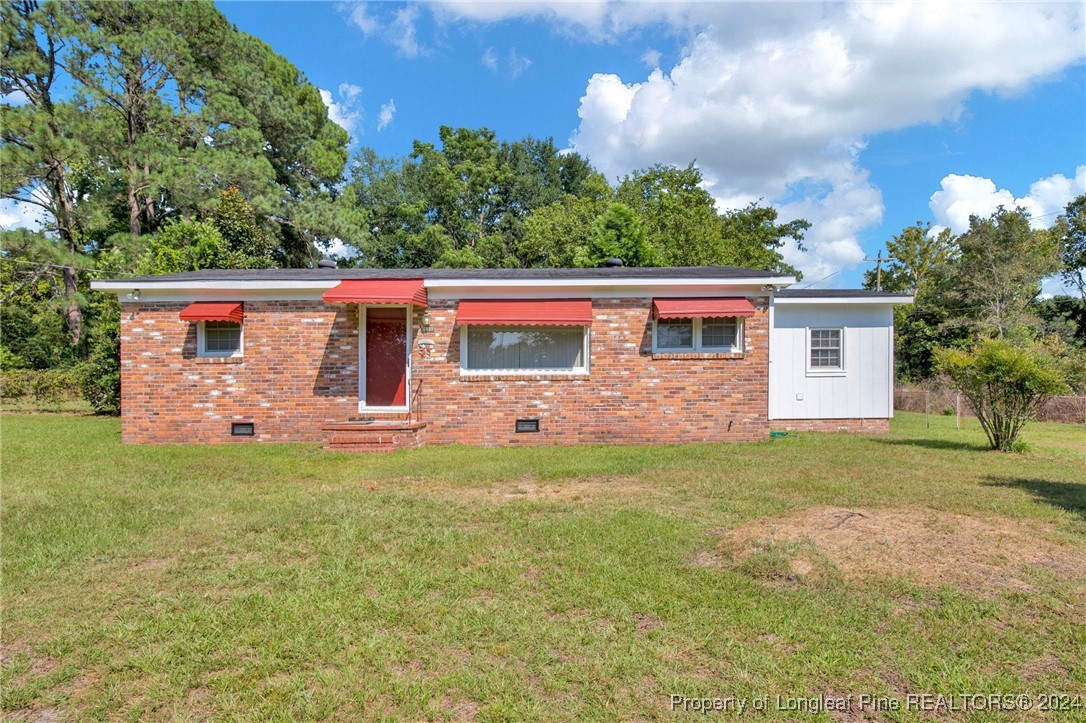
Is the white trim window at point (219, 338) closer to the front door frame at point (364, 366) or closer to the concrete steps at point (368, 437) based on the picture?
the front door frame at point (364, 366)

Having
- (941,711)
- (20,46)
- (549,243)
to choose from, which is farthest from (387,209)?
(941,711)

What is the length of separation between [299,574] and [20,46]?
2810cm

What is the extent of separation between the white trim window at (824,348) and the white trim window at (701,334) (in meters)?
3.37

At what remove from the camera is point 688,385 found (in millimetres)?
11688

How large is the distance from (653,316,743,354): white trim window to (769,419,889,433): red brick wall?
340 cm

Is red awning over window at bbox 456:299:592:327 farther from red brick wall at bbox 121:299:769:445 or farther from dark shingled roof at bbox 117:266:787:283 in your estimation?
dark shingled roof at bbox 117:266:787:283

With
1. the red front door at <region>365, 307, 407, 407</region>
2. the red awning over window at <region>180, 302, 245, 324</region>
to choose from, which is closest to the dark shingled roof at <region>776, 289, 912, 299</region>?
the red front door at <region>365, 307, 407, 407</region>

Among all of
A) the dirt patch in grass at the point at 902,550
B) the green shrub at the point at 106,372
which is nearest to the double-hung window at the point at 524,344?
the dirt patch in grass at the point at 902,550

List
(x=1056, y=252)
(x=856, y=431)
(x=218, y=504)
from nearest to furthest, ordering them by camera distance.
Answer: (x=218, y=504) → (x=856, y=431) → (x=1056, y=252)

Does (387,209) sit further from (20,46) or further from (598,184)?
(20,46)

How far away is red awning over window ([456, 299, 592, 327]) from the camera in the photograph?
11164mm

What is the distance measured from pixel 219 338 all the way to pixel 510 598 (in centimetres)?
1030

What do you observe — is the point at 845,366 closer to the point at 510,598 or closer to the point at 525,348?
the point at 525,348

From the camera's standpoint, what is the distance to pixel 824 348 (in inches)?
551
